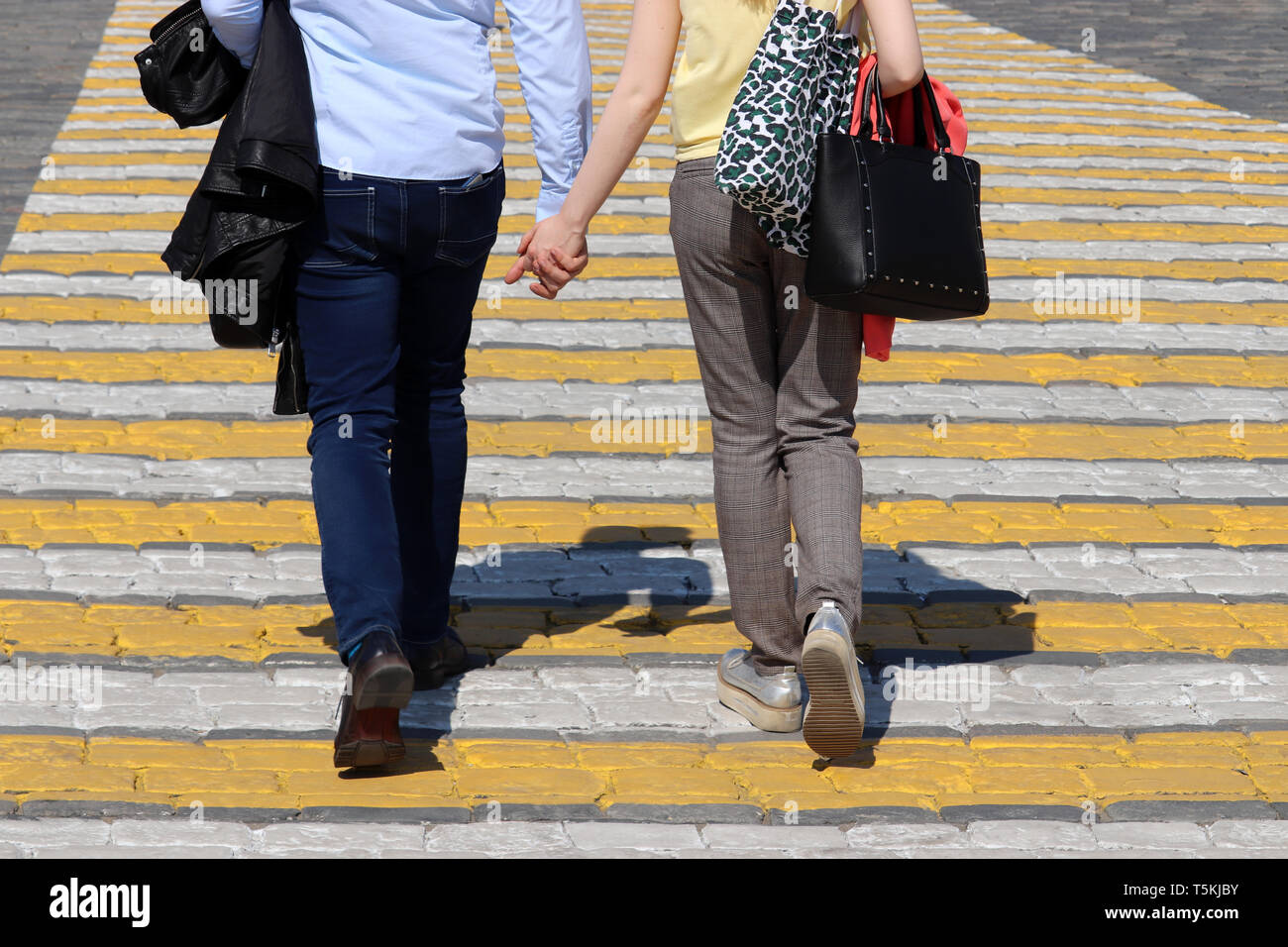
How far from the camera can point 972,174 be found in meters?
3.03

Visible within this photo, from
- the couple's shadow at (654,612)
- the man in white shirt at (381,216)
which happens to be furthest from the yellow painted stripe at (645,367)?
the man in white shirt at (381,216)

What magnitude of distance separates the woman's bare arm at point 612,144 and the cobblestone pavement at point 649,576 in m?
1.00

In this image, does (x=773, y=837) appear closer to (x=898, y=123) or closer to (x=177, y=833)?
(x=177, y=833)

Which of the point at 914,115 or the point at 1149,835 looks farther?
the point at 914,115

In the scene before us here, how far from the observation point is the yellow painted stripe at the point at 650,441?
4.80 m

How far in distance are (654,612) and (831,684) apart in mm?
1045

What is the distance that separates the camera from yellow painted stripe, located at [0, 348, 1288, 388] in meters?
5.36

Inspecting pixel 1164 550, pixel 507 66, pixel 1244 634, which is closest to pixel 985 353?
pixel 1164 550

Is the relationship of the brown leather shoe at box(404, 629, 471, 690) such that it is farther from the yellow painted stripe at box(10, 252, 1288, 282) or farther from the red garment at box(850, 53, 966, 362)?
the yellow painted stripe at box(10, 252, 1288, 282)

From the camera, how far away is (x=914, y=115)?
3.03 m

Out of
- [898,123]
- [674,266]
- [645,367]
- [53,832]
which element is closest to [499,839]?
[53,832]

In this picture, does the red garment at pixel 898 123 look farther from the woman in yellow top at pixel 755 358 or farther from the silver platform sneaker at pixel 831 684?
the silver platform sneaker at pixel 831 684

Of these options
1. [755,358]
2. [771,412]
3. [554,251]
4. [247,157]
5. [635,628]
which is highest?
[247,157]

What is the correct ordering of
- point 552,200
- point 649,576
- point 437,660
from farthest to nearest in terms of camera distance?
1. point 649,576
2. point 437,660
3. point 552,200
